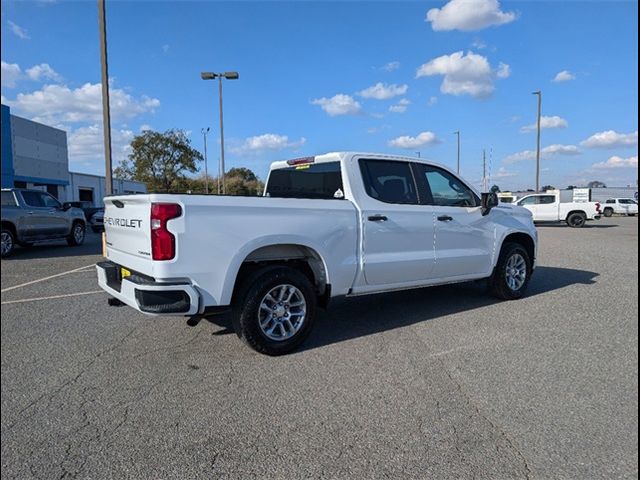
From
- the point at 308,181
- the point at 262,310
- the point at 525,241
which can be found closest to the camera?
the point at 262,310

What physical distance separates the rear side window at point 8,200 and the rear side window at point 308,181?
31.0 feet

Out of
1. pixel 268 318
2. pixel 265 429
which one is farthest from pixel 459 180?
pixel 265 429

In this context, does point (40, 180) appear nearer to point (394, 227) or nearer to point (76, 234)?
point (76, 234)

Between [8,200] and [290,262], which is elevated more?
Answer: [8,200]

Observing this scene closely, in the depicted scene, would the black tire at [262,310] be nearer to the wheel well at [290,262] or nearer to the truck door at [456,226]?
the wheel well at [290,262]

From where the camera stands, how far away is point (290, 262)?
4.50 meters

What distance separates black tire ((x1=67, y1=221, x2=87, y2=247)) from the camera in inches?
558

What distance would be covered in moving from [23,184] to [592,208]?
3676 cm

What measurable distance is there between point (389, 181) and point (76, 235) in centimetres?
1260

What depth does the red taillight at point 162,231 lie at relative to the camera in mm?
3555

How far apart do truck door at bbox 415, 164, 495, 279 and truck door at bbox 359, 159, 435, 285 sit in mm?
176

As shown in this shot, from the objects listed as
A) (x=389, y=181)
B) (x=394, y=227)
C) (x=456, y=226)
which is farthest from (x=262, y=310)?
(x=456, y=226)

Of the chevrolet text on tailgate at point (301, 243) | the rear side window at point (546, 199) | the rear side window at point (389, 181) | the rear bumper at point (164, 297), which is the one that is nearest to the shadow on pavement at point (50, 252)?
the chevrolet text on tailgate at point (301, 243)

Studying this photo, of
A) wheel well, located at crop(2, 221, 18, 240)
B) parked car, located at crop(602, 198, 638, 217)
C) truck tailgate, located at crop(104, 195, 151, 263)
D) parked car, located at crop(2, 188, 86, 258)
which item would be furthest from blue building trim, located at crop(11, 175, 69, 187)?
parked car, located at crop(602, 198, 638, 217)
